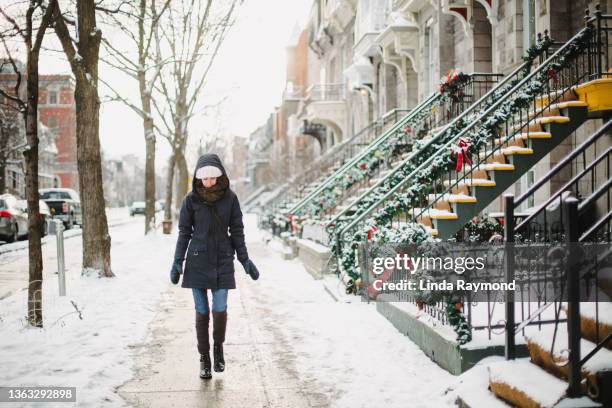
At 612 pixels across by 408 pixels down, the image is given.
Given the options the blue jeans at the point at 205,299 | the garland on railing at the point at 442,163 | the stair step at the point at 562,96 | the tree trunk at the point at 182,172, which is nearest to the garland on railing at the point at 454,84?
the garland on railing at the point at 442,163

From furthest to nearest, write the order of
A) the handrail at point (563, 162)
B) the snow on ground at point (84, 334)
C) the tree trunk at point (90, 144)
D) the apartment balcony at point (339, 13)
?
1. the apartment balcony at point (339, 13)
2. the tree trunk at point (90, 144)
3. the snow on ground at point (84, 334)
4. the handrail at point (563, 162)

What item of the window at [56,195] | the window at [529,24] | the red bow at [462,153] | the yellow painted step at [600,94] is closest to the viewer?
the yellow painted step at [600,94]

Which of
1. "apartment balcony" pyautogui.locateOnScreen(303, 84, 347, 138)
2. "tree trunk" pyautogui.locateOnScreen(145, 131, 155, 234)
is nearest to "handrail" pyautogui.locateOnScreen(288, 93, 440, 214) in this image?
"tree trunk" pyautogui.locateOnScreen(145, 131, 155, 234)

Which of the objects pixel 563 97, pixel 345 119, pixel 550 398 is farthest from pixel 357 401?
pixel 345 119

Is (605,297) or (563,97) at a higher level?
(563,97)

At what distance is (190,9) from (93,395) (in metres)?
21.5

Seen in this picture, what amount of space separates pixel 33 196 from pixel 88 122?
3821 millimetres

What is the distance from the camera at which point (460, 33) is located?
670 inches

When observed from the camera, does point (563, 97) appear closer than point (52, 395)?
No

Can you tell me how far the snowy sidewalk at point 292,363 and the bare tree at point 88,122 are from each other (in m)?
2.79

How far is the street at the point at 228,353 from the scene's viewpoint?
221 inches

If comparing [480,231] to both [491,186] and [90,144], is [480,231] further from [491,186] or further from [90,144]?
[90,144]

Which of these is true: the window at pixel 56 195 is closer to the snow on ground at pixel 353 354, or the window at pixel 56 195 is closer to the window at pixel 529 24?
the snow on ground at pixel 353 354

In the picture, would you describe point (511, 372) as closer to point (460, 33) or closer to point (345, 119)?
point (460, 33)
